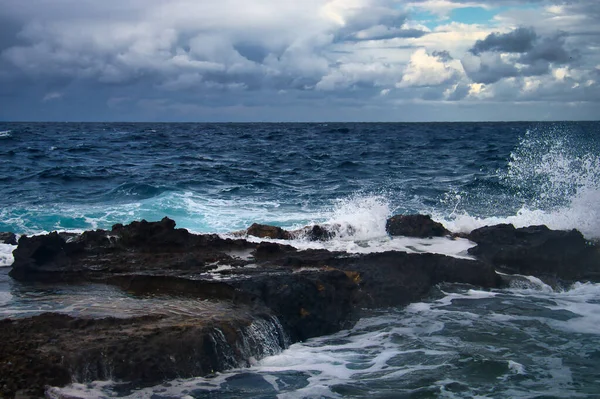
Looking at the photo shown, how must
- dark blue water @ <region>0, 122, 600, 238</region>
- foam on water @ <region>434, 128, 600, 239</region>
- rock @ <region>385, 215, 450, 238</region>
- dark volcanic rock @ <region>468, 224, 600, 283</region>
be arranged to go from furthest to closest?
dark blue water @ <region>0, 122, 600, 238</region>
foam on water @ <region>434, 128, 600, 239</region>
rock @ <region>385, 215, 450, 238</region>
dark volcanic rock @ <region>468, 224, 600, 283</region>

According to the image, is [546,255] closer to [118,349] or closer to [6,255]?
[118,349]

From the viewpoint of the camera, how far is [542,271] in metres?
9.00

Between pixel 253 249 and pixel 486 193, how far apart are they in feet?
38.5

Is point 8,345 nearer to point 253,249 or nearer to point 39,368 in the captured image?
point 39,368

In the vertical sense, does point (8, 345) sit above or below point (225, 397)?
above

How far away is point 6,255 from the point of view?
359 inches

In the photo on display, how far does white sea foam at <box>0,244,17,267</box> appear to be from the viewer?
8.70 meters

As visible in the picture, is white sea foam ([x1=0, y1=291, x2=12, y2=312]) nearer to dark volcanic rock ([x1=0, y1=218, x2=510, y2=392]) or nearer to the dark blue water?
dark volcanic rock ([x1=0, y1=218, x2=510, y2=392])

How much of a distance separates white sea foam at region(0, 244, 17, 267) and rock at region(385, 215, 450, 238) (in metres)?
6.51

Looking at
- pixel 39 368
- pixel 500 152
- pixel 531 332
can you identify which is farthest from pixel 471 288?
pixel 500 152

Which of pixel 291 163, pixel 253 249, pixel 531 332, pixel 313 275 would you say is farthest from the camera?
pixel 291 163

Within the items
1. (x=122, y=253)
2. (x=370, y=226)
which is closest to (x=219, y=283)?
(x=122, y=253)

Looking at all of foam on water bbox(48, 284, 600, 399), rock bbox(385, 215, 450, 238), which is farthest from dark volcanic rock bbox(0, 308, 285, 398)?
rock bbox(385, 215, 450, 238)

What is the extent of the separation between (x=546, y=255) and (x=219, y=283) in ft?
17.1
